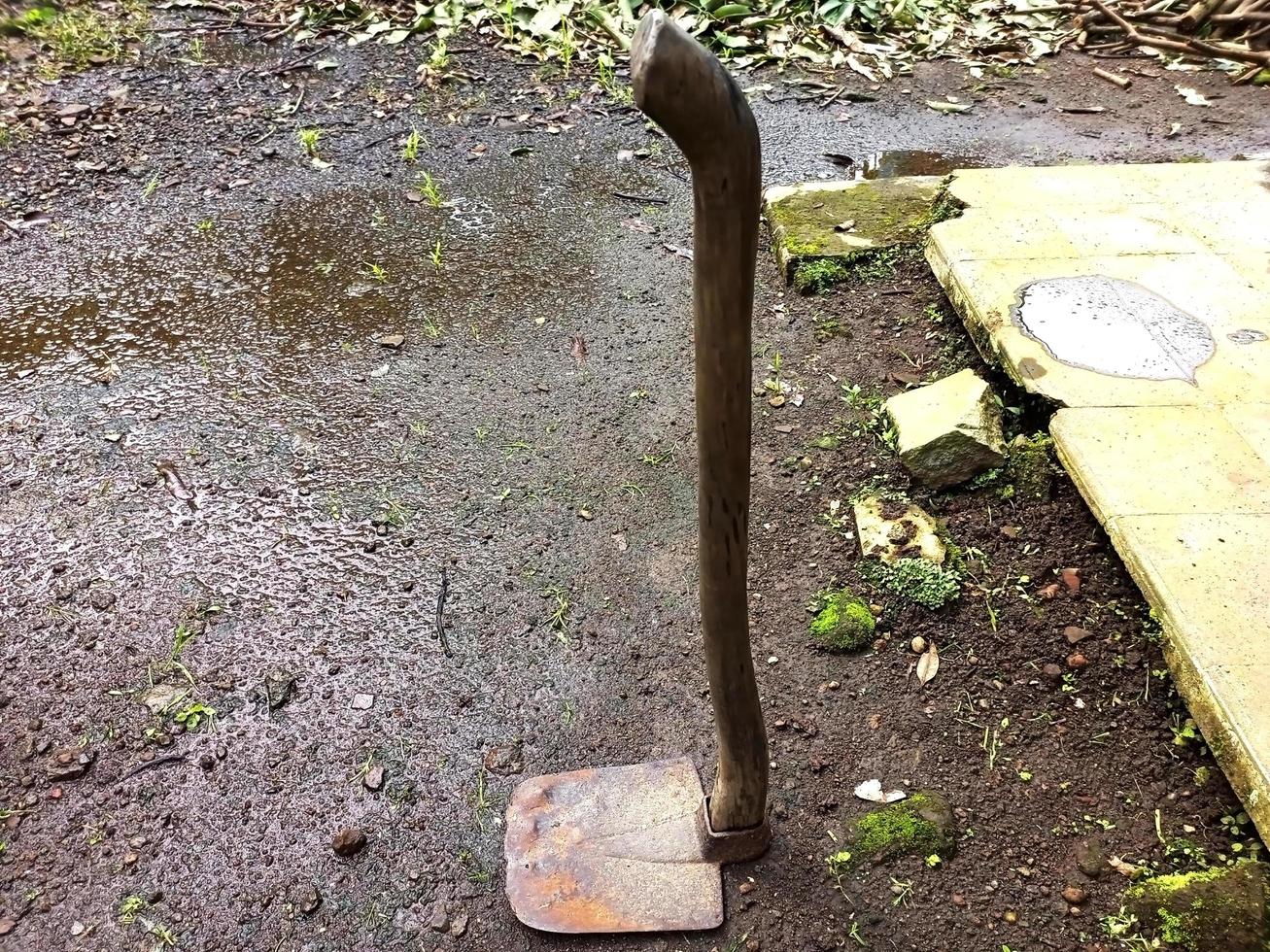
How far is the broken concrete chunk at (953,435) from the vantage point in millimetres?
2727

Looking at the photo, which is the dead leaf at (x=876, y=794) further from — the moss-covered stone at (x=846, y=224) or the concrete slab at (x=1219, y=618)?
the moss-covered stone at (x=846, y=224)

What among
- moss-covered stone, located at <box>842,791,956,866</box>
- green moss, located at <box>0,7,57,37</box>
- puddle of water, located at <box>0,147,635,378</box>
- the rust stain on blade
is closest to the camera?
green moss, located at <box>0,7,57,37</box>

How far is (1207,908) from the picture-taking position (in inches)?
71.4

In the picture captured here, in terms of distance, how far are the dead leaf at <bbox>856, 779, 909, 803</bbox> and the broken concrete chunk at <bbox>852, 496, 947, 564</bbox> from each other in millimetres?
707

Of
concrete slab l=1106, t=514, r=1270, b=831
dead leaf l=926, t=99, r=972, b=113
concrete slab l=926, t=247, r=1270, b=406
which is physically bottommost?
dead leaf l=926, t=99, r=972, b=113

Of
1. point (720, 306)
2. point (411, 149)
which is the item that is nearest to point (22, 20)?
point (720, 306)

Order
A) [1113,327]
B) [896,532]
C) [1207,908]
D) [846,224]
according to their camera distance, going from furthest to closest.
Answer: [846,224] → [1113,327] → [896,532] → [1207,908]

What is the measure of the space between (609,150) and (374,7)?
2.49 meters

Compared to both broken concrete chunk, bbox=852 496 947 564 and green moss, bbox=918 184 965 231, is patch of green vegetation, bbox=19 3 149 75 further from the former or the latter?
broken concrete chunk, bbox=852 496 947 564

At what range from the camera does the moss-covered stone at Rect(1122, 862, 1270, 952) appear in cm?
177

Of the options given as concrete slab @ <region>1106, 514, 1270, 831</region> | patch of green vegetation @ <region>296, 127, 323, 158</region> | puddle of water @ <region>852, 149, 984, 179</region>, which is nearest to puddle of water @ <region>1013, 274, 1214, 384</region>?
concrete slab @ <region>1106, 514, 1270, 831</region>

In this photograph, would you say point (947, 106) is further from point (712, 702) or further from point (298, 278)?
point (712, 702)

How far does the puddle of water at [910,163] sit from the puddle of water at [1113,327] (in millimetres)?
1700

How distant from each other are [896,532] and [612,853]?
4.26 ft
